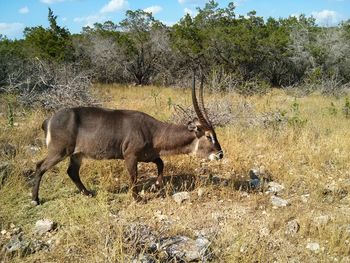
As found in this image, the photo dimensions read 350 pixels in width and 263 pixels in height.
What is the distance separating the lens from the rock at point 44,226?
4777 millimetres

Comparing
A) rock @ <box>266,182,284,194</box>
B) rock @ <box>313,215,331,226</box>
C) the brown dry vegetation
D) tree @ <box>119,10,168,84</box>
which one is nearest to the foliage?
tree @ <box>119,10,168,84</box>

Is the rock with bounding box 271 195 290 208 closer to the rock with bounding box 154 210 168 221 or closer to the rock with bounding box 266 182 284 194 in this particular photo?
the rock with bounding box 266 182 284 194

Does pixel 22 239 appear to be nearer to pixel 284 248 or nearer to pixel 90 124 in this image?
pixel 90 124

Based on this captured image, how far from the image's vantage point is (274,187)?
259 inches

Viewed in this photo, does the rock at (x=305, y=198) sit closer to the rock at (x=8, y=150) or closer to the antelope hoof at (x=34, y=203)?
the antelope hoof at (x=34, y=203)

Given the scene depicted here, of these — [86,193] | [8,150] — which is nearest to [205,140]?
[86,193]

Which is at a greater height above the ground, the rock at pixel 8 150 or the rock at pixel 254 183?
the rock at pixel 8 150

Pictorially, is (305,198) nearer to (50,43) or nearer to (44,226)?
(44,226)

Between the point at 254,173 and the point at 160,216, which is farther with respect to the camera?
the point at 254,173

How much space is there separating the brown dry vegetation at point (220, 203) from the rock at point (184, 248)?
0.49ft

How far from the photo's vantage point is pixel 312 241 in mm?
4801

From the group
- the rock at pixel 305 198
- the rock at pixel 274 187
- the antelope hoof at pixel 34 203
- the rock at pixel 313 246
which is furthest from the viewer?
the rock at pixel 274 187

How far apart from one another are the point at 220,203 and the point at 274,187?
1136mm

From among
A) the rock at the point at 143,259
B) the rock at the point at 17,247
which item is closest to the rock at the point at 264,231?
the rock at the point at 143,259
